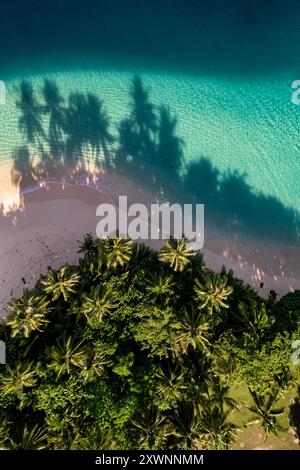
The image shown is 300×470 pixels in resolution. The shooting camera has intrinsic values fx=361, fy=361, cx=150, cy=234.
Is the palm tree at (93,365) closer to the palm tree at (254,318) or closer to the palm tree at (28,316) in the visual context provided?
the palm tree at (28,316)

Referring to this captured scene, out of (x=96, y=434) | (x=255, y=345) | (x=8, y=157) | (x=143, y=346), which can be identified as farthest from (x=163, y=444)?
(x=8, y=157)

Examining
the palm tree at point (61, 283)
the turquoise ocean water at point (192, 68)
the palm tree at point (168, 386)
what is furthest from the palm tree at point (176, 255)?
the turquoise ocean water at point (192, 68)

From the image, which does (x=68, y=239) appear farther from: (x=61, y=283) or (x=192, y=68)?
(x=192, y=68)

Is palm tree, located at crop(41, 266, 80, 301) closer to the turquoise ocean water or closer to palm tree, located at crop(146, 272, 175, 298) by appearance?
palm tree, located at crop(146, 272, 175, 298)

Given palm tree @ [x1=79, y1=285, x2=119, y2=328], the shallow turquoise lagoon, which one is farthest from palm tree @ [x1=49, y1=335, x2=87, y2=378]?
the shallow turquoise lagoon

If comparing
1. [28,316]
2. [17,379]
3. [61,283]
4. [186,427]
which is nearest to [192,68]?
[61,283]
